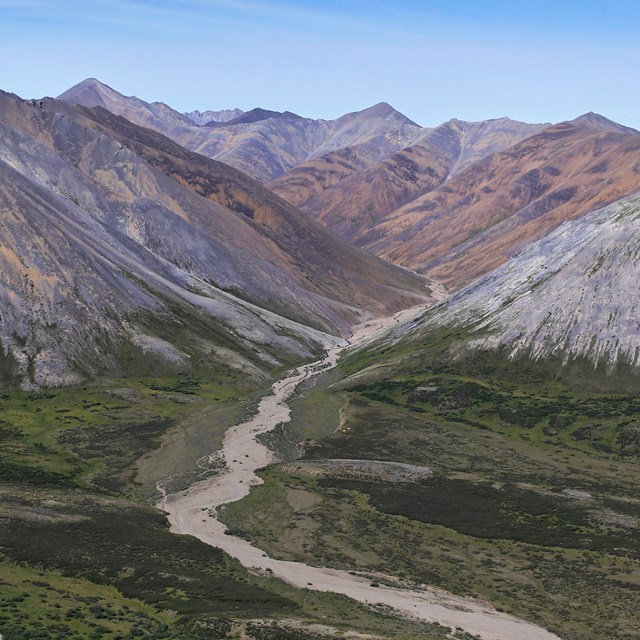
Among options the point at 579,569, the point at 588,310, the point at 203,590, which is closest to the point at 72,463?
the point at 203,590

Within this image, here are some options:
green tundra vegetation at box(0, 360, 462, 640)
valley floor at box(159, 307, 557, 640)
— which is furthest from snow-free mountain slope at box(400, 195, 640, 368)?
valley floor at box(159, 307, 557, 640)

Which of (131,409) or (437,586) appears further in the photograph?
(131,409)

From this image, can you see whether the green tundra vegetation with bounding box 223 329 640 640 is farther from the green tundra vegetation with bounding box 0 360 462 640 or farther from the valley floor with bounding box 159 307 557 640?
the green tundra vegetation with bounding box 0 360 462 640

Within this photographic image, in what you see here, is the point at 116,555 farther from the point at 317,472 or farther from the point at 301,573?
the point at 317,472

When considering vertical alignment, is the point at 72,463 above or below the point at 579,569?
below

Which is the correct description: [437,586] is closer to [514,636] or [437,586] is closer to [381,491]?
[514,636]

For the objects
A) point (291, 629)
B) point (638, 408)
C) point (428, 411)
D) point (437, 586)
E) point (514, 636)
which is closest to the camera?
point (291, 629)

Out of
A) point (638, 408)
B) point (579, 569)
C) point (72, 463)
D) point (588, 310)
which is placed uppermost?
point (588, 310)
